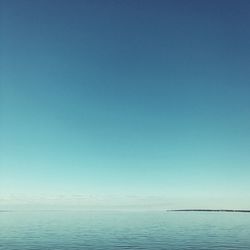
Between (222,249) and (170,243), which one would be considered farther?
(170,243)

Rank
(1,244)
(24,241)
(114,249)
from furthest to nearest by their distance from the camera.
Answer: (24,241) < (1,244) < (114,249)

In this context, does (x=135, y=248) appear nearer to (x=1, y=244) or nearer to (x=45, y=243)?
(x=45, y=243)

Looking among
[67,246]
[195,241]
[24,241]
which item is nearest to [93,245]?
[67,246]

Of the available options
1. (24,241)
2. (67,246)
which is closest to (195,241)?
(67,246)

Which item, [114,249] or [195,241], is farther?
[195,241]

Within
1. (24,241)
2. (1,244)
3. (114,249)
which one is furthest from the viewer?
(24,241)

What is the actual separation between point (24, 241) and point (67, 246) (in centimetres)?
1018

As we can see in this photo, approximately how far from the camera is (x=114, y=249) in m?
61.7

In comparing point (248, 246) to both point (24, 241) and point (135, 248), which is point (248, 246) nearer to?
point (135, 248)

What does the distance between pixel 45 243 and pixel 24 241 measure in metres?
4.83

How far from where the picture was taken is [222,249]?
6259 cm

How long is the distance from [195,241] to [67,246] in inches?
903

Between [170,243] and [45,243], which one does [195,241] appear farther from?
[45,243]

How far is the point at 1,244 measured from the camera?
66812 mm
